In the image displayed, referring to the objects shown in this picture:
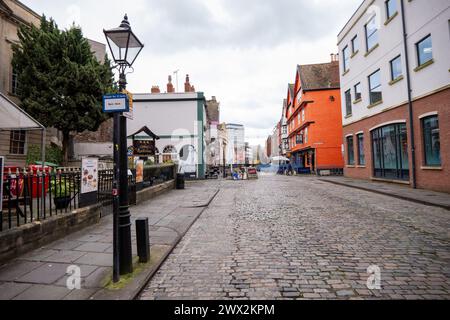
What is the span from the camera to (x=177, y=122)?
84.5ft

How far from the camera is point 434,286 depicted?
315 centimetres

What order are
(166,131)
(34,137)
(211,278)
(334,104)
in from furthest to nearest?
(334,104)
(166,131)
(34,137)
(211,278)

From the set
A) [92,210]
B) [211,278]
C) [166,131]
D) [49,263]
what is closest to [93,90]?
[166,131]

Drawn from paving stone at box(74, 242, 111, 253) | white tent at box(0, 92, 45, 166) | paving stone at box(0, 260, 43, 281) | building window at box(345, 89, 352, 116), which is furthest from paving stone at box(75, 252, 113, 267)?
building window at box(345, 89, 352, 116)

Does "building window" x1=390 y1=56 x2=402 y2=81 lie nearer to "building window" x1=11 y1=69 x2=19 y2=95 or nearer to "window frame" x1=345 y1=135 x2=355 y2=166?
"window frame" x1=345 y1=135 x2=355 y2=166

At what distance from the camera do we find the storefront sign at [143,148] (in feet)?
52.3

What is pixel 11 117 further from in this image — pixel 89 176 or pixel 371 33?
pixel 371 33

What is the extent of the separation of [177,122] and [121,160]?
2272cm

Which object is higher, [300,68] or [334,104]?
[300,68]

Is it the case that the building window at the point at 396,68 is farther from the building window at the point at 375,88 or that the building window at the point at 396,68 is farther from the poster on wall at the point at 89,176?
the poster on wall at the point at 89,176

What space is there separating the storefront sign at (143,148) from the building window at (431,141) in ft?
50.9

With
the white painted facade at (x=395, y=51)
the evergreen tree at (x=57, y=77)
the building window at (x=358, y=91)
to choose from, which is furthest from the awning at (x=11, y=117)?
the building window at (x=358, y=91)
